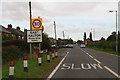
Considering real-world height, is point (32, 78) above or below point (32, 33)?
below

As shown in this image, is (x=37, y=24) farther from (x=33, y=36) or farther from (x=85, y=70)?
(x=85, y=70)

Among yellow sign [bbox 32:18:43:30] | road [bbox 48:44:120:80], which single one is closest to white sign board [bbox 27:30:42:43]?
yellow sign [bbox 32:18:43:30]

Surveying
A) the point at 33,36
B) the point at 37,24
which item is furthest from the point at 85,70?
the point at 37,24

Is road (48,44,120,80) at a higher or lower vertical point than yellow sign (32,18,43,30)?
lower

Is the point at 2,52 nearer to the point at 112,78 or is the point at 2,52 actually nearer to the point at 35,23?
the point at 35,23

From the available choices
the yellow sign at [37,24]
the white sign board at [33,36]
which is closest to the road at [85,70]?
the white sign board at [33,36]

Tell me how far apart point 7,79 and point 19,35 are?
68.5 m

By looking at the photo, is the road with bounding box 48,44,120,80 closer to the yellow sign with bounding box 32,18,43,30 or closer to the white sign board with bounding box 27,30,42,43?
the white sign board with bounding box 27,30,42,43

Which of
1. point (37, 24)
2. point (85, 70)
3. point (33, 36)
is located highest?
point (37, 24)

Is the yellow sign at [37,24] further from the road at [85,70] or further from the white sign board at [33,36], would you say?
the road at [85,70]

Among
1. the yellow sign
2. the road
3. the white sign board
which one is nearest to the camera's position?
the road

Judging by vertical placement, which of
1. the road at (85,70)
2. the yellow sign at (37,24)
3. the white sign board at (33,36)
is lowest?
the road at (85,70)

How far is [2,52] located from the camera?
16.8 m

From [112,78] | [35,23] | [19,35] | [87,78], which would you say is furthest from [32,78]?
[19,35]
